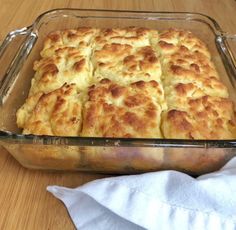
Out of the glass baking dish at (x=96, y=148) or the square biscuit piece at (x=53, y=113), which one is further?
the square biscuit piece at (x=53, y=113)

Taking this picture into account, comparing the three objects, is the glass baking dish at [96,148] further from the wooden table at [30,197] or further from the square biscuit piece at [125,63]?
the square biscuit piece at [125,63]

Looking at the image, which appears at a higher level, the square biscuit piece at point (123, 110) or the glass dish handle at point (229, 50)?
the glass dish handle at point (229, 50)

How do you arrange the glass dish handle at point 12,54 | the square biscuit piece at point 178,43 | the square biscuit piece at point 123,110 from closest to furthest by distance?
1. the square biscuit piece at point 123,110
2. the glass dish handle at point 12,54
3. the square biscuit piece at point 178,43

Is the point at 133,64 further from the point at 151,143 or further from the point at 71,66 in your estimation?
the point at 151,143

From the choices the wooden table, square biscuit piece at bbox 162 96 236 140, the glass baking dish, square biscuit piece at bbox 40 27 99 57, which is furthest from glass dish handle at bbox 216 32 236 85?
the wooden table

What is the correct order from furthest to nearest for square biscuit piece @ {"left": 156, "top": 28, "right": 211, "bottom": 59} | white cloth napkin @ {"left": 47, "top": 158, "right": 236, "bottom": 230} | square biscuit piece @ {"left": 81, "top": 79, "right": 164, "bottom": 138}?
square biscuit piece @ {"left": 156, "top": 28, "right": 211, "bottom": 59}
square biscuit piece @ {"left": 81, "top": 79, "right": 164, "bottom": 138}
white cloth napkin @ {"left": 47, "top": 158, "right": 236, "bottom": 230}

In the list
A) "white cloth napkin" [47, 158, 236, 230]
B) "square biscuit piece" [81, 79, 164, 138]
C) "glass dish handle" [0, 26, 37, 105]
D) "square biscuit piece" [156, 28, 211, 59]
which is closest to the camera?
"white cloth napkin" [47, 158, 236, 230]

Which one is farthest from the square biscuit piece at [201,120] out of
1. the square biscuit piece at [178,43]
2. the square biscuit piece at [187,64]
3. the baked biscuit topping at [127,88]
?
the square biscuit piece at [178,43]

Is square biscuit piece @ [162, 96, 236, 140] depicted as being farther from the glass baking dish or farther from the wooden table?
the wooden table
